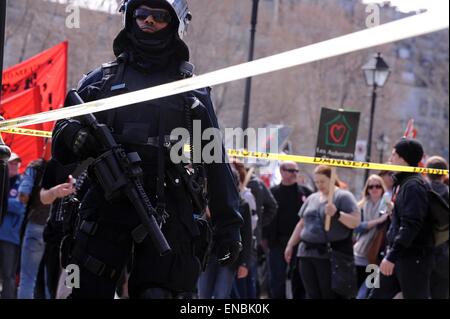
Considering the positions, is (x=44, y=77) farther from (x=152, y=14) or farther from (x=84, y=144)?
(x=84, y=144)

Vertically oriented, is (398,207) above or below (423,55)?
below

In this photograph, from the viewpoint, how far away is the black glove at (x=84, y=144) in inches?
186

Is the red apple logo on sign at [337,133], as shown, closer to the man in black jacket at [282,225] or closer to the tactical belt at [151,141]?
the man in black jacket at [282,225]

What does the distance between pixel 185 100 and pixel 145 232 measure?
760 mm

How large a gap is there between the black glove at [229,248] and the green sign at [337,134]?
4407 millimetres

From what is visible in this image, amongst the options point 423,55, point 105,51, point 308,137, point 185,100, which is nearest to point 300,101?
point 308,137

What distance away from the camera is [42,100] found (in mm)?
10258

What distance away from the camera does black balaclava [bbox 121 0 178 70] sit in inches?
198

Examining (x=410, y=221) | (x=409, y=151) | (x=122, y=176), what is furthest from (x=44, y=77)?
(x=122, y=176)

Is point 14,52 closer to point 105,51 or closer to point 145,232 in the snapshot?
point 105,51

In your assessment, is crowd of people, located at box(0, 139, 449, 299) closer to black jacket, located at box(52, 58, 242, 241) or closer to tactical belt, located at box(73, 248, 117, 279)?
black jacket, located at box(52, 58, 242, 241)

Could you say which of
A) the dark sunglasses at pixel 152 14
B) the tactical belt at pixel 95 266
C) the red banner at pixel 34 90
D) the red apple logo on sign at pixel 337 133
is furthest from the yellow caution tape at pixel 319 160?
the tactical belt at pixel 95 266

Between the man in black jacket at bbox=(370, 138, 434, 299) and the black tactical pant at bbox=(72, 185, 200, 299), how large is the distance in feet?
11.4

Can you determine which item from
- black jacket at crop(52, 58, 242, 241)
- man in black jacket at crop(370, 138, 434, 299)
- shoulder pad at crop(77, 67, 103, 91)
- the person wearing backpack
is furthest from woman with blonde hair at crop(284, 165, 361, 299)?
shoulder pad at crop(77, 67, 103, 91)
